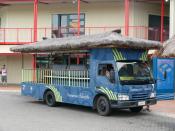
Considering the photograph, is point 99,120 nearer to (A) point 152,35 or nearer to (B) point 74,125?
(B) point 74,125

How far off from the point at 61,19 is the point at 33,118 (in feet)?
58.2

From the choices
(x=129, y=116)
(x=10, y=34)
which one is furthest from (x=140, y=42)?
(x=10, y=34)

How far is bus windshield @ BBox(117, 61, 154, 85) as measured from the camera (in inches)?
621

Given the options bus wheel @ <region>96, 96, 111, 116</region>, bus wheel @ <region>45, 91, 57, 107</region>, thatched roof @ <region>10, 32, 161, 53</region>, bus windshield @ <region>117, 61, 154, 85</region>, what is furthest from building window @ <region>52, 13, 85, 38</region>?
bus wheel @ <region>96, 96, 111, 116</region>

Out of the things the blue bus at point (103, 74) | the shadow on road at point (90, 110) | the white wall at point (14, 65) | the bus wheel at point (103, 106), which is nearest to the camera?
the blue bus at point (103, 74)

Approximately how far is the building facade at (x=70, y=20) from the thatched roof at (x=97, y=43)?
935 cm

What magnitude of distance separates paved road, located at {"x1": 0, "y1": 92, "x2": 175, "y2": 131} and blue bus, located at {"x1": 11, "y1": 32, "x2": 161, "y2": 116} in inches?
18.5

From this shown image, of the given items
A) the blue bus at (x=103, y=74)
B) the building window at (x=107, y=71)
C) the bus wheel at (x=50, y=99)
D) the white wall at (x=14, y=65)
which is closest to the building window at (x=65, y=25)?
the white wall at (x=14, y=65)

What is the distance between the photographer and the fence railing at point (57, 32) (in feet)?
98.0

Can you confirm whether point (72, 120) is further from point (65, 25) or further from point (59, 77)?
point (65, 25)

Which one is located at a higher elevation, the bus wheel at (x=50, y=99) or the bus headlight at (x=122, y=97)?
the bus headlight at (x=122, y=97)

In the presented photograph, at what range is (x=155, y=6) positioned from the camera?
30.9m

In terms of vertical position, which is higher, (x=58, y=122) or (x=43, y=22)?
(x=43, y=22)

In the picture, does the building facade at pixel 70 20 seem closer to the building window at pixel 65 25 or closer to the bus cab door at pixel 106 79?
the building window at pixel 65 25
